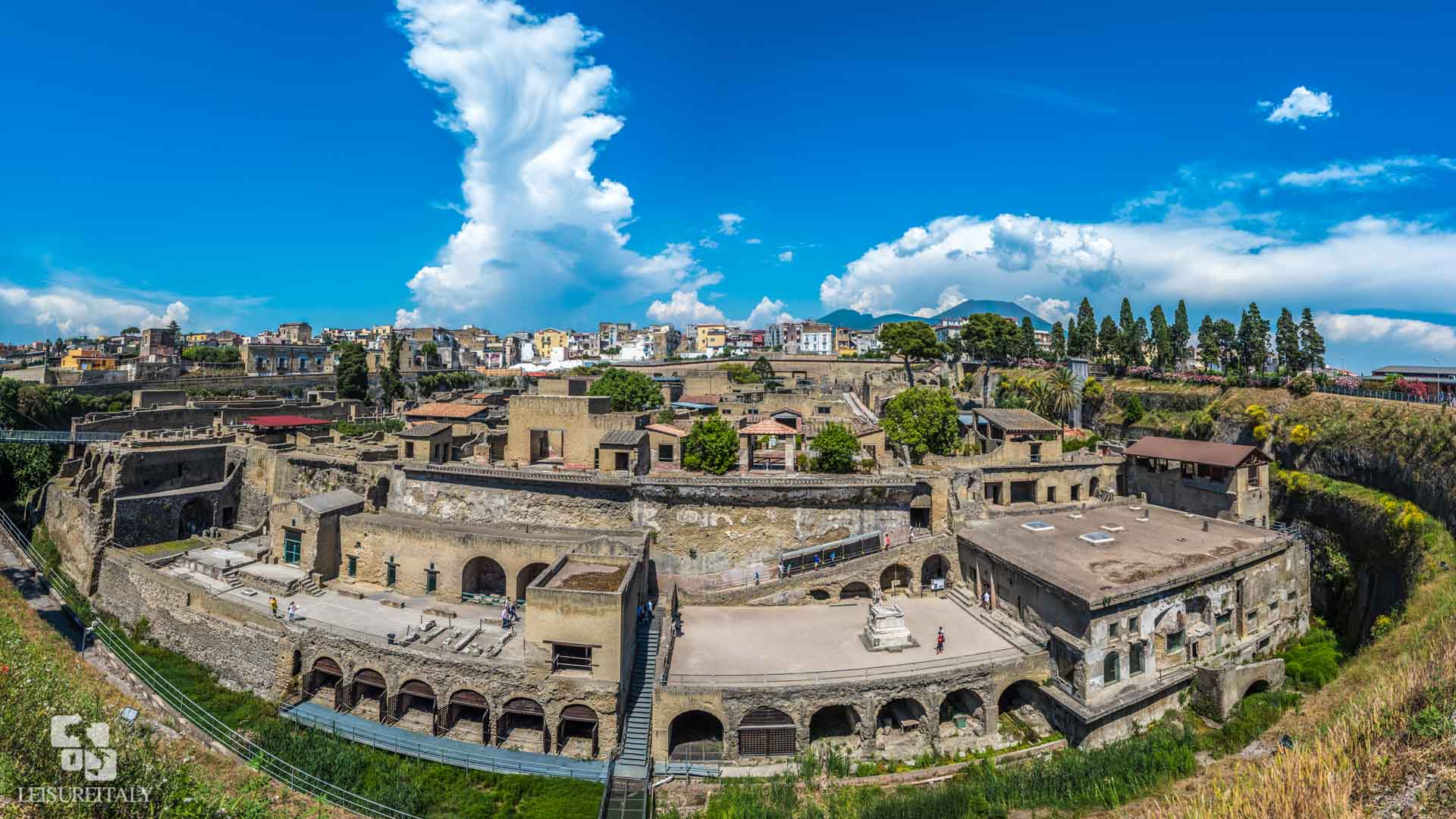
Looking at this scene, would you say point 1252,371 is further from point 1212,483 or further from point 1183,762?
point 1183,762

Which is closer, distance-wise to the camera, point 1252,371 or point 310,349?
point 1252,371

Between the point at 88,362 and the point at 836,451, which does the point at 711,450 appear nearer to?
the point at 836,451

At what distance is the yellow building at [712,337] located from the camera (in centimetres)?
14212

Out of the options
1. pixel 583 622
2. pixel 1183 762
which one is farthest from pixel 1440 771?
pixel 583 622

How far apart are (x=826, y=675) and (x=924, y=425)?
2227cm

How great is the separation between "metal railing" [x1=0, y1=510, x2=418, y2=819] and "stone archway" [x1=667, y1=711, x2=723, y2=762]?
8.22 metres

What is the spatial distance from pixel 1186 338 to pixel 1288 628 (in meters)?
43.2

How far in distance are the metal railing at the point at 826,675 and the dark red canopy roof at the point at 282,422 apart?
42421 mm

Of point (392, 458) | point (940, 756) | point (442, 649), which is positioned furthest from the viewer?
point (392, 458)

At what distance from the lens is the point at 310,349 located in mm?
95312

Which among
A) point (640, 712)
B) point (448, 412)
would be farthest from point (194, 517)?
point (640, 712)

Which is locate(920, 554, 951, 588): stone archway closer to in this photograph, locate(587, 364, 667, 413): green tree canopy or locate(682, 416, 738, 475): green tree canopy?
locate(682, 416, 738, 475): green tree canopy

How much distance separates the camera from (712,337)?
14225 cm

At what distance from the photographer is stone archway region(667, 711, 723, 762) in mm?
21500
